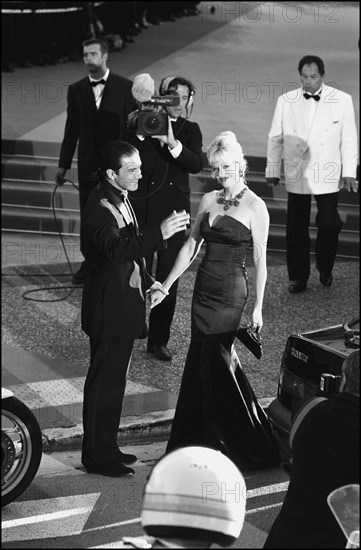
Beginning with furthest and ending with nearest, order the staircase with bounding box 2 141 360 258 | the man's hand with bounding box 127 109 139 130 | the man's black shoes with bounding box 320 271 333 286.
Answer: the staircase with bounding box 2 141 360 258
the man's black shoes with bounding box 320 271 333 286
the man's hand with bounding box 127 109 139 130

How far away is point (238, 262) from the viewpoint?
6.31 m

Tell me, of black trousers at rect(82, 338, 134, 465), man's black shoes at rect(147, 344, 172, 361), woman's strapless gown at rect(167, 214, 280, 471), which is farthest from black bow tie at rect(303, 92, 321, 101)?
black trousers at rect(82, 338, 134, 465)

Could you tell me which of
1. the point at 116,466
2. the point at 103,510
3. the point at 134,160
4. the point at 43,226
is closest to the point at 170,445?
the point at 116,466

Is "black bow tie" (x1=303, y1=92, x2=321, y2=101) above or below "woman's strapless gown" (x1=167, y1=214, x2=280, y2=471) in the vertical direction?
above

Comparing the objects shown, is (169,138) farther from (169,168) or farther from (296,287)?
(296,287)

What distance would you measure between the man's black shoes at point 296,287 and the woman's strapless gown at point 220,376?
10.3 ft

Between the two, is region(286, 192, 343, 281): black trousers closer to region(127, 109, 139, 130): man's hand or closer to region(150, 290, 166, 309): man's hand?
region(127, 109, 139, 130): man's hand

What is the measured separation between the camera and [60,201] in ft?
37.4

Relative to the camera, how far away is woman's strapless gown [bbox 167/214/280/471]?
249 inches

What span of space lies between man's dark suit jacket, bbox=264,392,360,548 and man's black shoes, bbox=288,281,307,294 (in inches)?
236

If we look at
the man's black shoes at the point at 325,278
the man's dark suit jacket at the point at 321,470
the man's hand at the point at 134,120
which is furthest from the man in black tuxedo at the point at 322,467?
the man's black shoes at the point at 325,278

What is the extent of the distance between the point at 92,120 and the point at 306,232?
201 centimetres

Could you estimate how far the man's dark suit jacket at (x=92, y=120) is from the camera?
898 centimetres

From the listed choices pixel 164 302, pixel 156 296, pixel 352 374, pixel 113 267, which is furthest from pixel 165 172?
pixel 352 374
